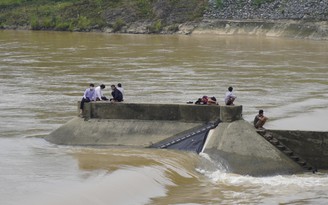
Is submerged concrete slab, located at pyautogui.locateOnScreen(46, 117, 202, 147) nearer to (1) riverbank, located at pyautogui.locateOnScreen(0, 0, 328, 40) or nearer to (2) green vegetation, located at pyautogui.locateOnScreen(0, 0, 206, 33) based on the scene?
(1) riverbank, located at pyautogui.locateOnScreen(0, 0, 328, 40)

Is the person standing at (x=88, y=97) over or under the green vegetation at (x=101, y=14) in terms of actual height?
under

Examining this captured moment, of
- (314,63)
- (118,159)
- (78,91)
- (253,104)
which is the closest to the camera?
(118,159)

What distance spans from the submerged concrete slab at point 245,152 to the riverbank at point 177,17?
60.5 metres

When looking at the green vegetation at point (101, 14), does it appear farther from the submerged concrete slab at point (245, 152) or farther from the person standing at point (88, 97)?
the submerged concrete slab at point (245, 152)

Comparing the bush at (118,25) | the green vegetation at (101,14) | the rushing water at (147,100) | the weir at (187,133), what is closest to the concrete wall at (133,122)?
the weir at (187,133)

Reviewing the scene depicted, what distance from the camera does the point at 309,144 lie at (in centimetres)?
2369

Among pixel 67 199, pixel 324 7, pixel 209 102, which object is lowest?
pixel 67 199

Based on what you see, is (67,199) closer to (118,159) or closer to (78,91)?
(118,159)

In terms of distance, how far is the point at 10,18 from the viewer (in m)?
115

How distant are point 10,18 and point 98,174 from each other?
9640 cm

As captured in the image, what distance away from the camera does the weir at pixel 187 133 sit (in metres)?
23.0

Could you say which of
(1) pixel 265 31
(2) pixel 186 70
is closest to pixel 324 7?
(1) pixel 265 31

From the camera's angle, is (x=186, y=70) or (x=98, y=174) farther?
(x=186, y=70)

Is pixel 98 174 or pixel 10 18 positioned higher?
pixel 10 18
